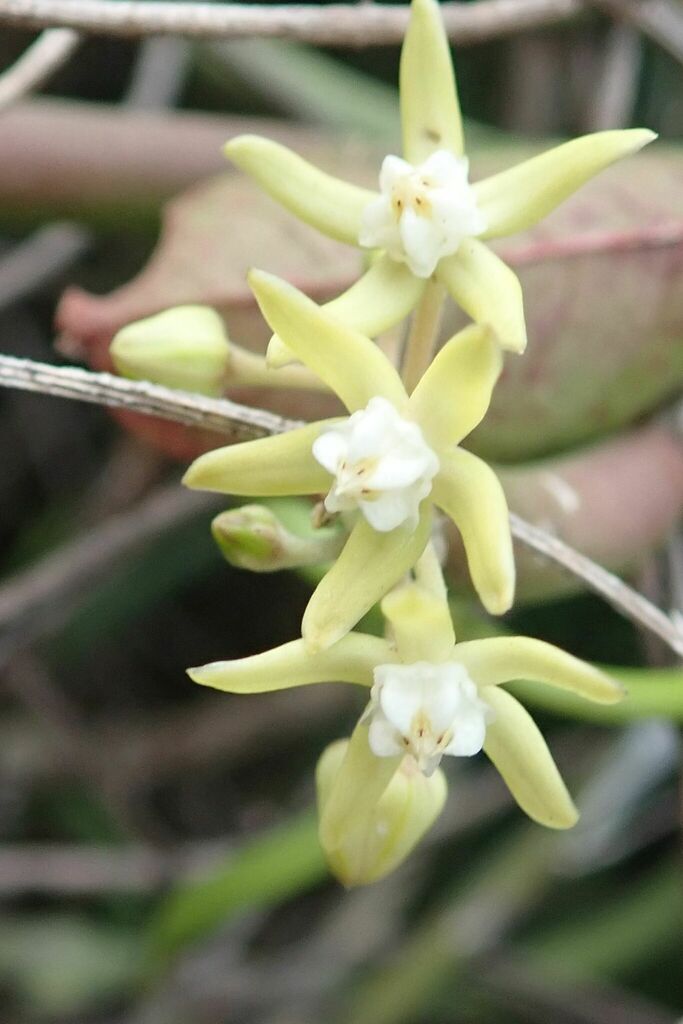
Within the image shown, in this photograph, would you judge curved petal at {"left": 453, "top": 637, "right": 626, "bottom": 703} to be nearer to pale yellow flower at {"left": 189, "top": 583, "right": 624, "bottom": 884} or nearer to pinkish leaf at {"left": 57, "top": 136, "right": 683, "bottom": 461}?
pale yellow flower at {"left": 189, "top": 583, "right": 624, "bottom": 884}

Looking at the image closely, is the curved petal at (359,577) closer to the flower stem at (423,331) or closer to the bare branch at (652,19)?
the flower stem at (423,331)

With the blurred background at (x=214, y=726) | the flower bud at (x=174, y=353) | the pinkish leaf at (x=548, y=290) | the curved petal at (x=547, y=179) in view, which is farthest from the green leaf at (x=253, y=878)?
the curved petal at (x=547, y=179)

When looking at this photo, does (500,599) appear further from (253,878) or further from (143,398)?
(253,878)

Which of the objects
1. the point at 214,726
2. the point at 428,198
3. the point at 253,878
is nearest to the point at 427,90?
the point at 428,198

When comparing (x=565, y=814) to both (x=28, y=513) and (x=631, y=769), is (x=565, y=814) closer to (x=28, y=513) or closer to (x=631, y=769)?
(x=631, y=769)

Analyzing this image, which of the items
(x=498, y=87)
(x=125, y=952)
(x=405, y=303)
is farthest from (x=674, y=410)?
(x=125, y=952)

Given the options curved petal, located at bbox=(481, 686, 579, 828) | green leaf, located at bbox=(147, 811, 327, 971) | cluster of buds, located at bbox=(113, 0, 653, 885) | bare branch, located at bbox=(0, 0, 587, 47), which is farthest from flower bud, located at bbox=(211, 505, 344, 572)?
green leaf, located at bbox=(147, 811, 327, 971)
